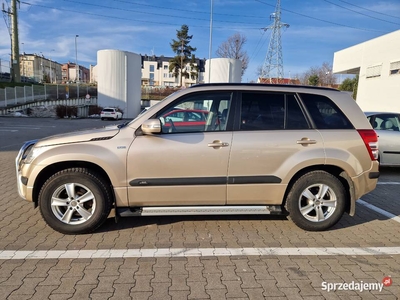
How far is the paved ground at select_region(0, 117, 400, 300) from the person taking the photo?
2.59 metres

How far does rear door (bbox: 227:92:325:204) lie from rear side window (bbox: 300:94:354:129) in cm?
14

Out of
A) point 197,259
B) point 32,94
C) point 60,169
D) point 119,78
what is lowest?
point 197,259

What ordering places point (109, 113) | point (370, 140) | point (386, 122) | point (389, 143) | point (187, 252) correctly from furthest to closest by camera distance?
1. point (109, 113)
2. point (386, 122)
3. point (389, 143)
4. point (370, 140)
5. point (187, 252)

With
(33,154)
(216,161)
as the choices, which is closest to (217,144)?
(216,161)

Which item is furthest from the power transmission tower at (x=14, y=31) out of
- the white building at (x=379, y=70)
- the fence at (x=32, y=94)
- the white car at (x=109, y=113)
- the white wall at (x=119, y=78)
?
the white building at (x=379, y=70)

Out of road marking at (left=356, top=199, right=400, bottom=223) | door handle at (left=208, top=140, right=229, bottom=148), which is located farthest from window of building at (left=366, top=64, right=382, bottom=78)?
door handle at (left=208, top=140, right=229, bottom=148)

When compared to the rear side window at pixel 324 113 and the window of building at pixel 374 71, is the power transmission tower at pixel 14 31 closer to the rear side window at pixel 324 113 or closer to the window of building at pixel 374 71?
the window of building at pixel 374 71

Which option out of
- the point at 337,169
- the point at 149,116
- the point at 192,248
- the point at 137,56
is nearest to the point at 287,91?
the point at 337,169

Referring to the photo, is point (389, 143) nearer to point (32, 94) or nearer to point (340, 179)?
point (340, 179)

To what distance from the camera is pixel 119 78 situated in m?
33.8

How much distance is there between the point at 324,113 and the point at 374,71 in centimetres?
1833

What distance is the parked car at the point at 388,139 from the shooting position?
6.85m

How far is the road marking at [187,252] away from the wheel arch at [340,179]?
1.95 feet

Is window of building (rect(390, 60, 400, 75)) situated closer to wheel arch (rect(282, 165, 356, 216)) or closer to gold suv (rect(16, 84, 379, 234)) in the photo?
gold suv (rect(16, 84, 379, 234))
